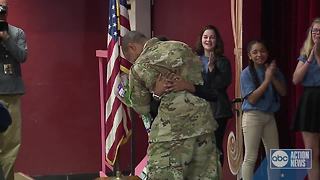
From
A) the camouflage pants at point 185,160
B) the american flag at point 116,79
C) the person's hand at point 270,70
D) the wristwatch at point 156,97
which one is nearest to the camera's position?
the camouflage pants at point 185,160

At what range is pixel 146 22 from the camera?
25.0 feet

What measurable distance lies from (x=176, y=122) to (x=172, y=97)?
5.8 inches

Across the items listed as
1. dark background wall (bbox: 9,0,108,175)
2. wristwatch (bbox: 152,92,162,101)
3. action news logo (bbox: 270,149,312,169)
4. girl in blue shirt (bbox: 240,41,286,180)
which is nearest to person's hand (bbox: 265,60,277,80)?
girl in blue shirt (bbox: 240,41,286,180)

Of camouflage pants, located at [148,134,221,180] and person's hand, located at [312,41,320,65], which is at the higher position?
person's hand, located at [312,41,320,65]

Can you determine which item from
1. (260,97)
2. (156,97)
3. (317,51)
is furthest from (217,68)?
(156,97)

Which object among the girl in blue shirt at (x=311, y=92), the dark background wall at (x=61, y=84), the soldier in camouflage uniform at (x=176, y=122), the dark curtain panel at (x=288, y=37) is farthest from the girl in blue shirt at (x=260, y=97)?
the dark background wall at (x=61, y=84)

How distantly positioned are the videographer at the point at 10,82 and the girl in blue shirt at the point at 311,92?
2318 mm

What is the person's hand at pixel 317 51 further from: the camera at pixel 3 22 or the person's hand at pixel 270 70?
the camera at pixel 3 22

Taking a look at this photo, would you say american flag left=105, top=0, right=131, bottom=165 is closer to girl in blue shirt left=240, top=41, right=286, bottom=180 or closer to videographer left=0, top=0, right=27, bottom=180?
videographer left=0, top=0, right=27, bottom=180

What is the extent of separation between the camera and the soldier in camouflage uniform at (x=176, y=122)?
3949 mm

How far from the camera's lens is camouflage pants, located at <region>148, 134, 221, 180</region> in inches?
155

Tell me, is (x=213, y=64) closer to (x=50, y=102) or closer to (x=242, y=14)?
(x=242, y=14)

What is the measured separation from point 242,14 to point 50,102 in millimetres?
2610

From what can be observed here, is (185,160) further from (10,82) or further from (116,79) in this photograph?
(10,82)
